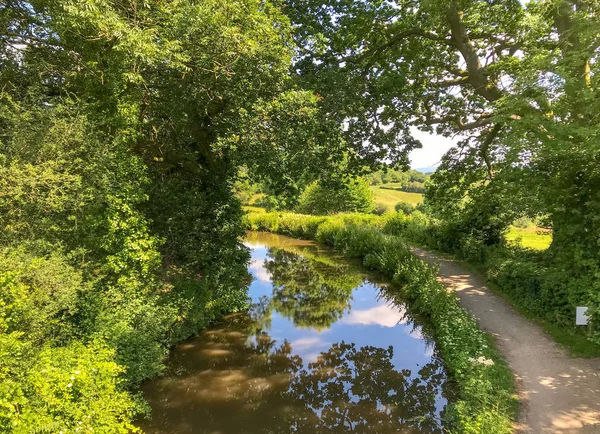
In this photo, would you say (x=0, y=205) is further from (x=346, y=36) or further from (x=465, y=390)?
(x=346, y=36)

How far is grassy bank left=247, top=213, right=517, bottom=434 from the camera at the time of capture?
6.12 m

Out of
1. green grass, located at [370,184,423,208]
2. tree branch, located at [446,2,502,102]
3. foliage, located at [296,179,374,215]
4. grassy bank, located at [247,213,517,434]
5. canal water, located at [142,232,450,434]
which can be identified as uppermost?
tree branch, located at [446,2,502,102]

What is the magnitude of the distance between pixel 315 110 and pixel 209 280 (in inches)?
249

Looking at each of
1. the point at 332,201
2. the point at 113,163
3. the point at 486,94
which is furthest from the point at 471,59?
the point at 332,201

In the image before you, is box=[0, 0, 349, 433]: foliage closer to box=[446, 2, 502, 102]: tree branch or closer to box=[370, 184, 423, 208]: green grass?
box=[446, 2, 502, 102]: tree branch

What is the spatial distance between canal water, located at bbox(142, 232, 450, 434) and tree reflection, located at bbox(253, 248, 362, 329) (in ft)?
0.31

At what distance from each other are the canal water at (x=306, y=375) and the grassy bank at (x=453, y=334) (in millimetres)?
627

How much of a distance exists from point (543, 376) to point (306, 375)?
5.21 m

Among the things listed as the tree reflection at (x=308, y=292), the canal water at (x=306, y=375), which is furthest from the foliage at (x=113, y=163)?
the tree reflection at (x=308, y=292)

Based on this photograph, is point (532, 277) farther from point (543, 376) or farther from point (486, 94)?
point (486, 94)

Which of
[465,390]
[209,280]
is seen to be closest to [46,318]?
[209,280]

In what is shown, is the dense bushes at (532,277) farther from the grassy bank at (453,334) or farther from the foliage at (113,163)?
the foliage at (113,163)

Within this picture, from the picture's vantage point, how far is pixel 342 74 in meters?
10.6

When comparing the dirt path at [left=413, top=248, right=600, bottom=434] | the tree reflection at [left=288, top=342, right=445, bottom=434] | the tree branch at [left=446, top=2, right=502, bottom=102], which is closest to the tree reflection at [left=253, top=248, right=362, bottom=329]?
the tree reflection at [left=288, top=342, right=445, bottom=434]
